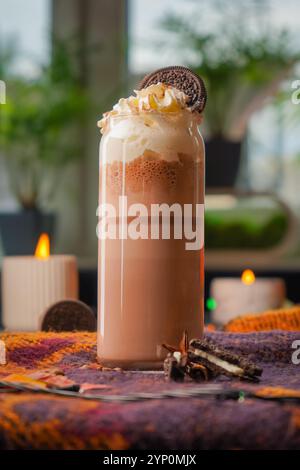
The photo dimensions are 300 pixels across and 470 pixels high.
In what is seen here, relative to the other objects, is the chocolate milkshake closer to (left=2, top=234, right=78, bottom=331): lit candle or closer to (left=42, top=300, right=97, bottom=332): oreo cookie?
(left=42, top=300, right=97, bottom=332): oreo cookie

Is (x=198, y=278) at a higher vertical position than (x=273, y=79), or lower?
lower

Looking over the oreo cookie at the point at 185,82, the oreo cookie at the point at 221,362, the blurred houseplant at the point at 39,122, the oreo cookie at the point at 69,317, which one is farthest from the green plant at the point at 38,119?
the oreo cookie at the point at 221,362

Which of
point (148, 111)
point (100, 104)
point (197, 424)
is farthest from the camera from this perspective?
point (100, 104)

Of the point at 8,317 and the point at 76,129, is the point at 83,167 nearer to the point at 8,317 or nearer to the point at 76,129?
the point at 76,129

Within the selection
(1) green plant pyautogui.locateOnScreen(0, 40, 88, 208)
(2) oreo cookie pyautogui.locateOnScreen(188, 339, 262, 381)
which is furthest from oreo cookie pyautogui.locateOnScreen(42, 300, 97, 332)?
(1) green plant pyautogui.locateOnScreen(0, 40, 88, 208)

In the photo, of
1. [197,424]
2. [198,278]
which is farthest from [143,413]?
[198,278]

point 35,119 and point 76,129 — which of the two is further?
point 76,129

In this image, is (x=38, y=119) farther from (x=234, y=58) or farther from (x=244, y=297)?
(x=244, y=297)
